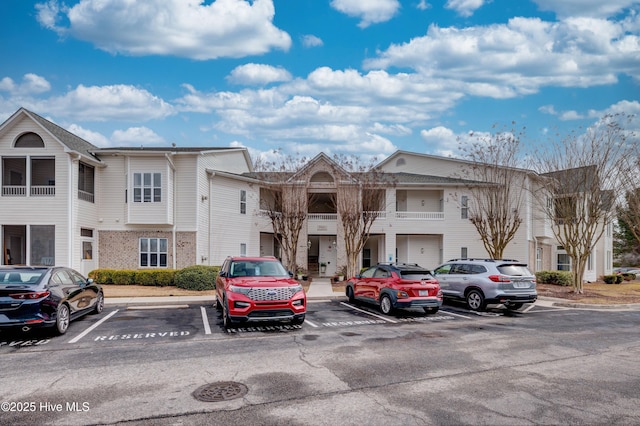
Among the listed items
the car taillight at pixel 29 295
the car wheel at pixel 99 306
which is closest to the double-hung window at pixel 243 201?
the car wheel at pixel 99 306

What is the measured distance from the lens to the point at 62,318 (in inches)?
409

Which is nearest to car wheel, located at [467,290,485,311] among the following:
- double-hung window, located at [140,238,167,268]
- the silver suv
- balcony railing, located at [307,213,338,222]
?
the silver suv

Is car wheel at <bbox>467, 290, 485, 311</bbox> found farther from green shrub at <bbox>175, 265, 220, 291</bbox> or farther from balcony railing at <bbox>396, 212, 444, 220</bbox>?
balcony railing at <bbox>396, 212, 444, 220</bbox>

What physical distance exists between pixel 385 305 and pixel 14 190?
1901 centimetres

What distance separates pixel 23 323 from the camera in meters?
9.35

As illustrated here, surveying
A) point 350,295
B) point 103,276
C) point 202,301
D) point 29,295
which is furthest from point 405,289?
point 103,276

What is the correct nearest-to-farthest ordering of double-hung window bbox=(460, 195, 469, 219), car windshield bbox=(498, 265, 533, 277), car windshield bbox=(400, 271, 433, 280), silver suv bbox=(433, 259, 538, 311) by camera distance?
1. car windshield bbox=(400, 271, 433, 280)
2. silver suv bbox=(433, 259, 538, 311)
3. car windshield bbox=(498, 265, 533, 277)
4. double-hung window bbox=(460, 195, 469, 219)

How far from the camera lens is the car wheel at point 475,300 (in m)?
14.9

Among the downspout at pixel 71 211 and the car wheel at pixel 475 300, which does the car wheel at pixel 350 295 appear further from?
the downspout at pixel 71 211

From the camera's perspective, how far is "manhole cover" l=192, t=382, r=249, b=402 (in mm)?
6012

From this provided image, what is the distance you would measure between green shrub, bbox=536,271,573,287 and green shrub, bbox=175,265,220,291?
66.7ft

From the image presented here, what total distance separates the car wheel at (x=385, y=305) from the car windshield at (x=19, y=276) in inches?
377

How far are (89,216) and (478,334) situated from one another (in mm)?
19685

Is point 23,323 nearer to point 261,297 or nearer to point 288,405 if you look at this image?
point 261,297
